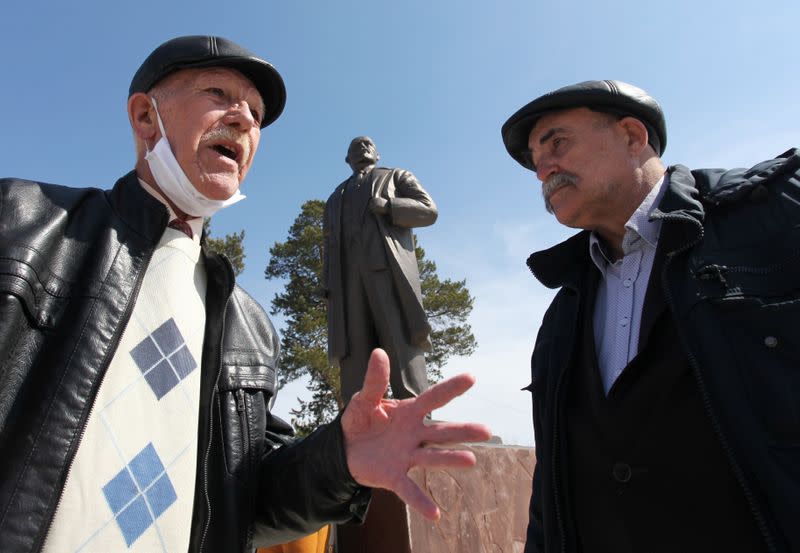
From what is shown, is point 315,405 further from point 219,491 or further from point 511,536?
point 219,491

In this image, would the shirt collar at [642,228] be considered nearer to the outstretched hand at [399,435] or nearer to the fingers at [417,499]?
the outstretched hand at [399,435]

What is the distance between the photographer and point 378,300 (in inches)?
235

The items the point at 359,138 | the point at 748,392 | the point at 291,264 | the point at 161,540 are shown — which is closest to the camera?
the point at 161,540

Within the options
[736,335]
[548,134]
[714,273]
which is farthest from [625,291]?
[548,134]

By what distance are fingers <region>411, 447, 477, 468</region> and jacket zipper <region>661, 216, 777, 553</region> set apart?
0.80m

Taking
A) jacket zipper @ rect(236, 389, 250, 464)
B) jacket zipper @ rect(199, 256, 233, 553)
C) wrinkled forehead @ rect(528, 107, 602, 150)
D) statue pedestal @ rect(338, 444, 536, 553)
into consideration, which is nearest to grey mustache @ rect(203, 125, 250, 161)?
jacket zipper @ rect(199, 256, 233, 553)

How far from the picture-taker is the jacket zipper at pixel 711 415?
165cm

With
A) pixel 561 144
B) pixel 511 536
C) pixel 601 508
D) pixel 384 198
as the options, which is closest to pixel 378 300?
pixel 384 198

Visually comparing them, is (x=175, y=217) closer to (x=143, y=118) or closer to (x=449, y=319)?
(x=143, y=118)

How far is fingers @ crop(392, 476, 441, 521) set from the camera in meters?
1.36

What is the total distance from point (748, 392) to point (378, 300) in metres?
4.35

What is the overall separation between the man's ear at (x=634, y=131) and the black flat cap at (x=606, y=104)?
36 millimetres

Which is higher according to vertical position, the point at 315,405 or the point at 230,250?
the point at 230,250

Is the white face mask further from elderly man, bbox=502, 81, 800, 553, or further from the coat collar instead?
elderly man, bbox=502, 81, 800, 553
